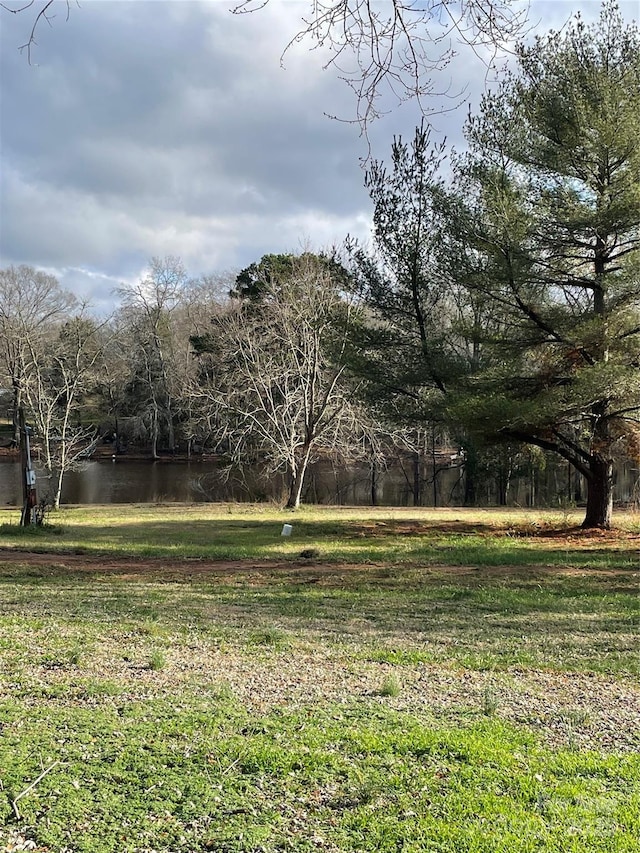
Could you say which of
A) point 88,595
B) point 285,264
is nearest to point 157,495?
point 285,264

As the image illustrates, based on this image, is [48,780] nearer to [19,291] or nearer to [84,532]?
[84,532]

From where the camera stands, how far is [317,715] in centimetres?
398

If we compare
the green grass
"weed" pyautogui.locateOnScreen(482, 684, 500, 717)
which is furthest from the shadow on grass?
"weed" pyautogui.locateOnScreen(482, 684, 500, 717)

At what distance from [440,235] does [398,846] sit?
13.3m

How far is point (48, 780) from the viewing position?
2.97 meters

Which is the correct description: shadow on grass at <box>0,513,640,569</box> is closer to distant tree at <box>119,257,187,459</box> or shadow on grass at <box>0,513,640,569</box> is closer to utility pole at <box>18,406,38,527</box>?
utility pole at <box>18,406,38,527</box>

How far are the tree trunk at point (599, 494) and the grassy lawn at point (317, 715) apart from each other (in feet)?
20.3

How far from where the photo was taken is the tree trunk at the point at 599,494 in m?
15.2

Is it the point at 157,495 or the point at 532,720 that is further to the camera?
the point at 157,495

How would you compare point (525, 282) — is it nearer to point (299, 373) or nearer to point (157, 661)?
point (299, 373)

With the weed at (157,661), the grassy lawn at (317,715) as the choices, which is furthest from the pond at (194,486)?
the weed at (157,661)

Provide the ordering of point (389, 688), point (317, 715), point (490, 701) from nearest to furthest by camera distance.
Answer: point (317, 715) → point (490, 701) → point (389, 688)

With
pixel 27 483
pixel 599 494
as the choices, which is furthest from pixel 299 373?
pixel 599 494

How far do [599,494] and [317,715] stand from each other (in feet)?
43.5
